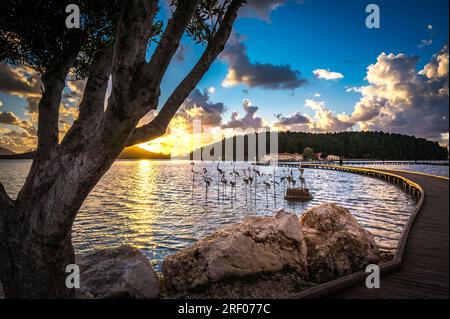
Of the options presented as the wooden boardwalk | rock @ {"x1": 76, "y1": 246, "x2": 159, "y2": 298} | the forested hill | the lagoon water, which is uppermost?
the forested hill

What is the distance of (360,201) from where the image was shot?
2425cm

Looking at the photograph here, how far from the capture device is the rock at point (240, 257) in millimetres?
6195

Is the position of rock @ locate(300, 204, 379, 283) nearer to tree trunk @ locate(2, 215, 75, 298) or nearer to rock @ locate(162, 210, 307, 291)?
rock @ locate(162, 210, 307, 291)

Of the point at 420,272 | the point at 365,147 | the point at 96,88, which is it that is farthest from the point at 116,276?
the point at 365,147

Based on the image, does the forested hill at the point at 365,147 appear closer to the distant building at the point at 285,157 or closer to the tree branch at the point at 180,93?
the distant building at the point at 285,157

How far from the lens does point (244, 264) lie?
629 cm

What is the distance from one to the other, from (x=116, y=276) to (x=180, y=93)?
13.1 ft

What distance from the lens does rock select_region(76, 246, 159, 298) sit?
5188 mm

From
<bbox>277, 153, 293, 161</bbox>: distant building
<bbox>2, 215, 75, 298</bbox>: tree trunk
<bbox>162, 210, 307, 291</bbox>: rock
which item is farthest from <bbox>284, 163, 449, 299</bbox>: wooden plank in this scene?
<bbox>277, 153, 293, 161</bbox>: distant building

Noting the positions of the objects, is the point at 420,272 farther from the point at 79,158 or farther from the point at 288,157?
the point at 288,157

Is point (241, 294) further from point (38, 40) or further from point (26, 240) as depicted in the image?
point (38, 40)

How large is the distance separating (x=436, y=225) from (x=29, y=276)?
44.4ft

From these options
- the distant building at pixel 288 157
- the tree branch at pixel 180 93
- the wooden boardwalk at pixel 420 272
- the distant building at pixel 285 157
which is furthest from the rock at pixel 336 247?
the distant building at pixel 285 157
